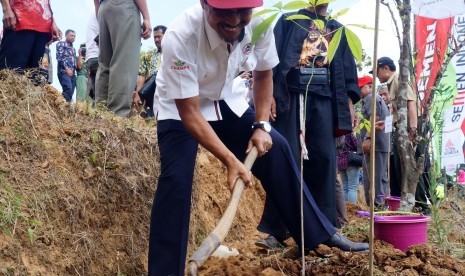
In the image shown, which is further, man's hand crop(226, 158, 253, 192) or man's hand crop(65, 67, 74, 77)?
man's hand crop(65, 67, 74, 77)

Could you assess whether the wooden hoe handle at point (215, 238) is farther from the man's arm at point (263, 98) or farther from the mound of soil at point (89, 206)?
the mound of soil at point (89, 206)

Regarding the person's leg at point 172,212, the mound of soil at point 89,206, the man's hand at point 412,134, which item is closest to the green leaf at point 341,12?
the person's leg at point 172,212

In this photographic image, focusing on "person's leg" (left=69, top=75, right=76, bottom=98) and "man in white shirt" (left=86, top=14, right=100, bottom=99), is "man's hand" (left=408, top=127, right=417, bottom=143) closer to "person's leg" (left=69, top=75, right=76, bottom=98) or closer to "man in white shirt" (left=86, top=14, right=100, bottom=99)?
"man in white shirt" (left=86, top=14, right=100, bottom=99)

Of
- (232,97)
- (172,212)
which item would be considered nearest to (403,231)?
(232,97)

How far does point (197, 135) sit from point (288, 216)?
2.50ft

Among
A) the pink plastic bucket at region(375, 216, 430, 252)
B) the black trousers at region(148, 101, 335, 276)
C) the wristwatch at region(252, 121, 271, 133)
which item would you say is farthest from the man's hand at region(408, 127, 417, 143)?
the wristwatch at region(252, 121, 271, 133)

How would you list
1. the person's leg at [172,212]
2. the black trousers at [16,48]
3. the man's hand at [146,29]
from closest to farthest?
the person's leg at [172,212] < the black trousers at [16,48] < the man's hand at [146,29]

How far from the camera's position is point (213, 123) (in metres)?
2.96

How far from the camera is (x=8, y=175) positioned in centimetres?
307

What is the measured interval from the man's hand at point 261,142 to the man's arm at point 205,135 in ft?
0.84

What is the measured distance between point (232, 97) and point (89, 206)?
3.64 ft

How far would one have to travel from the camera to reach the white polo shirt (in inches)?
101

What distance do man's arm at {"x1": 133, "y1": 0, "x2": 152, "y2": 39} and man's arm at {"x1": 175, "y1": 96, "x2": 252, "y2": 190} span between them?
2.44 m

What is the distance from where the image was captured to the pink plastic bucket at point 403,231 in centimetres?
317
